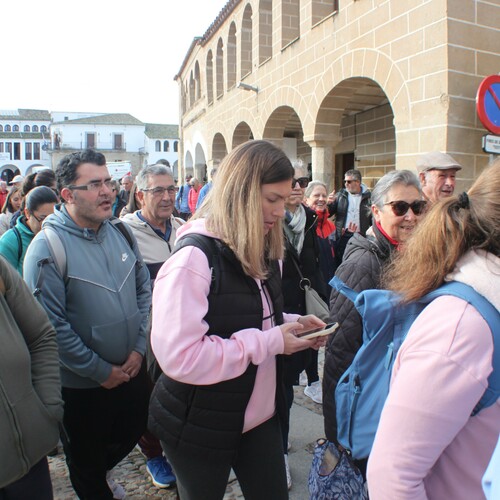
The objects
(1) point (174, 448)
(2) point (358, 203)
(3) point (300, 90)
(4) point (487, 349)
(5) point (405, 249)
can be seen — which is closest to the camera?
(4) point (487, 349)

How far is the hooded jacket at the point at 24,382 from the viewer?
1511 millimetres

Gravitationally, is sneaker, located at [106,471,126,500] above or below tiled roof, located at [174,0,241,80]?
below

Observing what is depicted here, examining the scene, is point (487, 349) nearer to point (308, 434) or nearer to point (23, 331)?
point (23, 331)

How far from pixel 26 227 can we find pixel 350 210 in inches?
178

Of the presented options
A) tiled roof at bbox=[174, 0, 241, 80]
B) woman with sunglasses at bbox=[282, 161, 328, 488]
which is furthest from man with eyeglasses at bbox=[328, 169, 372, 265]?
tiled roof at bbox=[174, 0, 241, 80]

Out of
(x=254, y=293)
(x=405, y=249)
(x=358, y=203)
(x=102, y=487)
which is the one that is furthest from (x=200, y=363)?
(x=358, y=203)

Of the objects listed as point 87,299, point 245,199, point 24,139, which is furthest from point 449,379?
point 24,139

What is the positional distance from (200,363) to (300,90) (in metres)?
8.45

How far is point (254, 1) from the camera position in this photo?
35.4 ft

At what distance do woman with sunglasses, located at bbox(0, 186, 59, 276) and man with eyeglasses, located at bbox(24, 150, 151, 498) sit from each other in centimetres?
72

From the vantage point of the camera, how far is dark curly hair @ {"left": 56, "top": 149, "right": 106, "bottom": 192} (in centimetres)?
238

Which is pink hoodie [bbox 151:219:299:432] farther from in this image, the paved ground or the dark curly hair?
the paved ground

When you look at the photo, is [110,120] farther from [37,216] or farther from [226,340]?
[226,340]

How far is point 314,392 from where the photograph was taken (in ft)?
12.1
